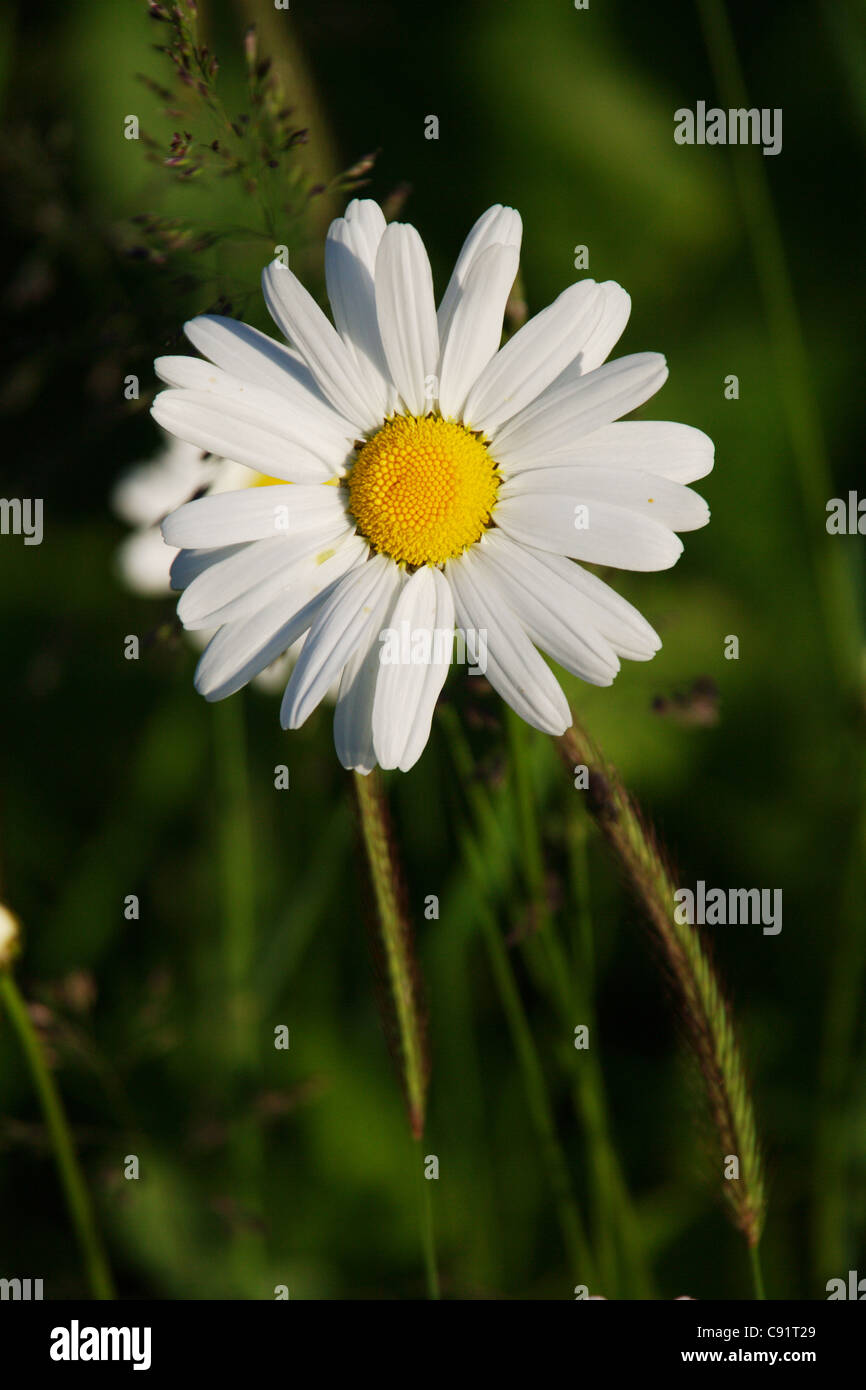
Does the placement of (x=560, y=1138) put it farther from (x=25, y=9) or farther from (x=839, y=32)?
(x=25, y=9)

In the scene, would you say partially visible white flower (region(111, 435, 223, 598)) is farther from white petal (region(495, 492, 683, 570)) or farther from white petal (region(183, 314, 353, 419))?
white petal (region(495, 492, 683, 570))

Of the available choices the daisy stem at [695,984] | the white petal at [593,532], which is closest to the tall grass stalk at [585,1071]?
the daisy stem at [695,984]

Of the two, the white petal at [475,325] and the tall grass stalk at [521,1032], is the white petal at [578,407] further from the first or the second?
the tall grass stalk at [521,1032]

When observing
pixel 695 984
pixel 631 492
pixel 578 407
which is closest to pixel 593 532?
pixel 631 492

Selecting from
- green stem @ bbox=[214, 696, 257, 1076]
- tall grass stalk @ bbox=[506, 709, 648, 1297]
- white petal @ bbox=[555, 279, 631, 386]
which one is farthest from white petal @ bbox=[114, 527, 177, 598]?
white petal @ bbox=[555, 279, 631, 386]

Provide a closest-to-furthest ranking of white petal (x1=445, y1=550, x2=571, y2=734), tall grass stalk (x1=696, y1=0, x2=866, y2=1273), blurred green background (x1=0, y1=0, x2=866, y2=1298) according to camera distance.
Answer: white petal (x1=445, y1=550, x2=571, y2=734) → tall grass stalk (x1=696, y1=0, x2=866, y2=1273) → blurred green background (x1=0, y1=0, x2=866, y2=1298)

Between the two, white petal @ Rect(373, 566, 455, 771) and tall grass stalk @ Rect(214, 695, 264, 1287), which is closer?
white petal @ Rect(373, 566, 455, 771)

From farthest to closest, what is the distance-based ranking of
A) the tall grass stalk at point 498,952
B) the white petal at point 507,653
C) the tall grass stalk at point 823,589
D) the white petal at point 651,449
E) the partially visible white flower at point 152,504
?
1. the partially visible white flower at point 152,504
2. the tall grass stalk at point 823,589
3. the tall grass stalk at point 498,952
4. the white petal at point 651,449
5. the white petal at point 507,653

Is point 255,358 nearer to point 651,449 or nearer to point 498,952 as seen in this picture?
point 651,449
